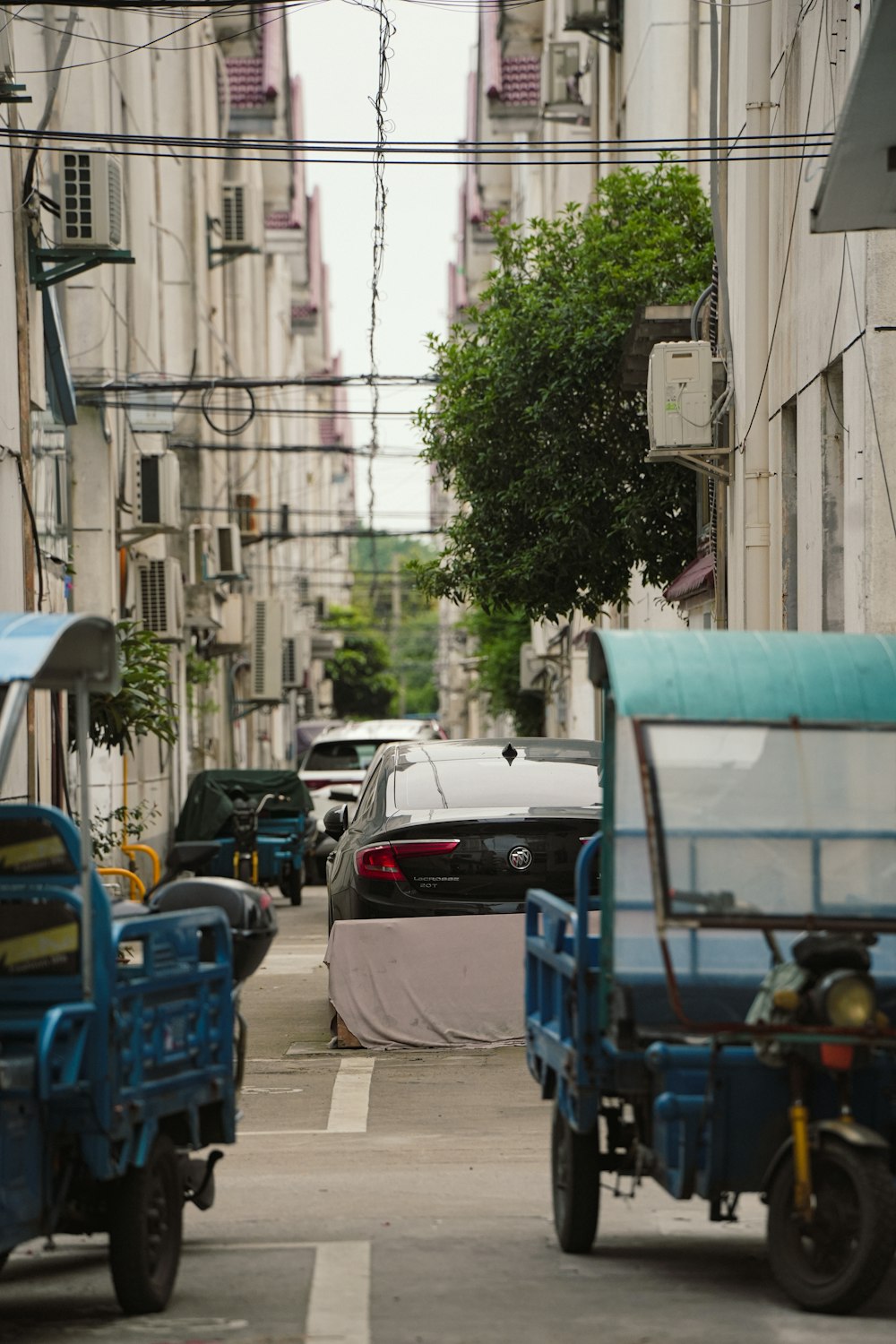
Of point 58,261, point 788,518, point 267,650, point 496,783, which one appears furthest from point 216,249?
point 496,783

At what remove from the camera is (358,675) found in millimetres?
109750

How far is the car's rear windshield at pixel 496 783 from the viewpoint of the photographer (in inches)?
435

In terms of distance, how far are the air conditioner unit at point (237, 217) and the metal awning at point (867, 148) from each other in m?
39.1

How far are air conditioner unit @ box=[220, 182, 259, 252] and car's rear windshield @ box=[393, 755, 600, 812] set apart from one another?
37187mm

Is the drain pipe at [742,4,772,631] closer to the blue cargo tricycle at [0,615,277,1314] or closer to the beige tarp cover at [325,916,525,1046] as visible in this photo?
the beige tarp cover at [325,916,525,1046]

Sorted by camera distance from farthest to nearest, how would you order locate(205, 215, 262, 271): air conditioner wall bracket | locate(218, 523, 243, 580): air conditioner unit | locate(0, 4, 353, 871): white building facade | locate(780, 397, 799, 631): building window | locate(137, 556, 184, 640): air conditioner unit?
locate(205, 215, 262, 271): air conditioner wall bracket → locate(218, 523, 243, 580): air conditioner unit → locate(137, 556, 184, 640): air conditioner unit → locate(0, 4, 353, 871): white building facade → locate(780, 397, 799, 631): building window

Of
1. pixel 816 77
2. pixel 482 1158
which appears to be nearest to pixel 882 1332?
pixel 482 1158

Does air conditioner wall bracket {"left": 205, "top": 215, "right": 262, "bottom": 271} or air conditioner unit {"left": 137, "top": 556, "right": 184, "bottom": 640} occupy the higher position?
air conditioner wall bracket {"left": 205, "top": 215, "right": 262, "bottom": 271}

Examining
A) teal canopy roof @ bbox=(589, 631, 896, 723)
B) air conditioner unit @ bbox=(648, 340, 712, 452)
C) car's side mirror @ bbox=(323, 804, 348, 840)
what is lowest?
car's side mirror @ bbox=(323, 804, 348, 840)

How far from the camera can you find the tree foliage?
2112 centimetres

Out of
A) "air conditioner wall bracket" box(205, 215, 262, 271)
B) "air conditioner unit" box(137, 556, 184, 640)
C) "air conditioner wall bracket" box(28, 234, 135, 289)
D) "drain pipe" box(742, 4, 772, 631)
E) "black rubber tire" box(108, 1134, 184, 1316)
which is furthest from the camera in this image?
"air conditioner wall bracket" box(205, 215, 262, 271)

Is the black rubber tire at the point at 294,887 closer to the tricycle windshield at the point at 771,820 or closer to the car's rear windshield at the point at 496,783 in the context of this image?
the car's rear windshield at the point at 496,783

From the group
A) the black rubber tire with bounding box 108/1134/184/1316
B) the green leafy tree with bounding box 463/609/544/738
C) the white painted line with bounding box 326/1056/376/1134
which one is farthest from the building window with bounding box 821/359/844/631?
the green leafy tree with bounding box 463/609/544/738

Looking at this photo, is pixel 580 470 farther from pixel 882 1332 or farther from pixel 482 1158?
pixel 882 1332
